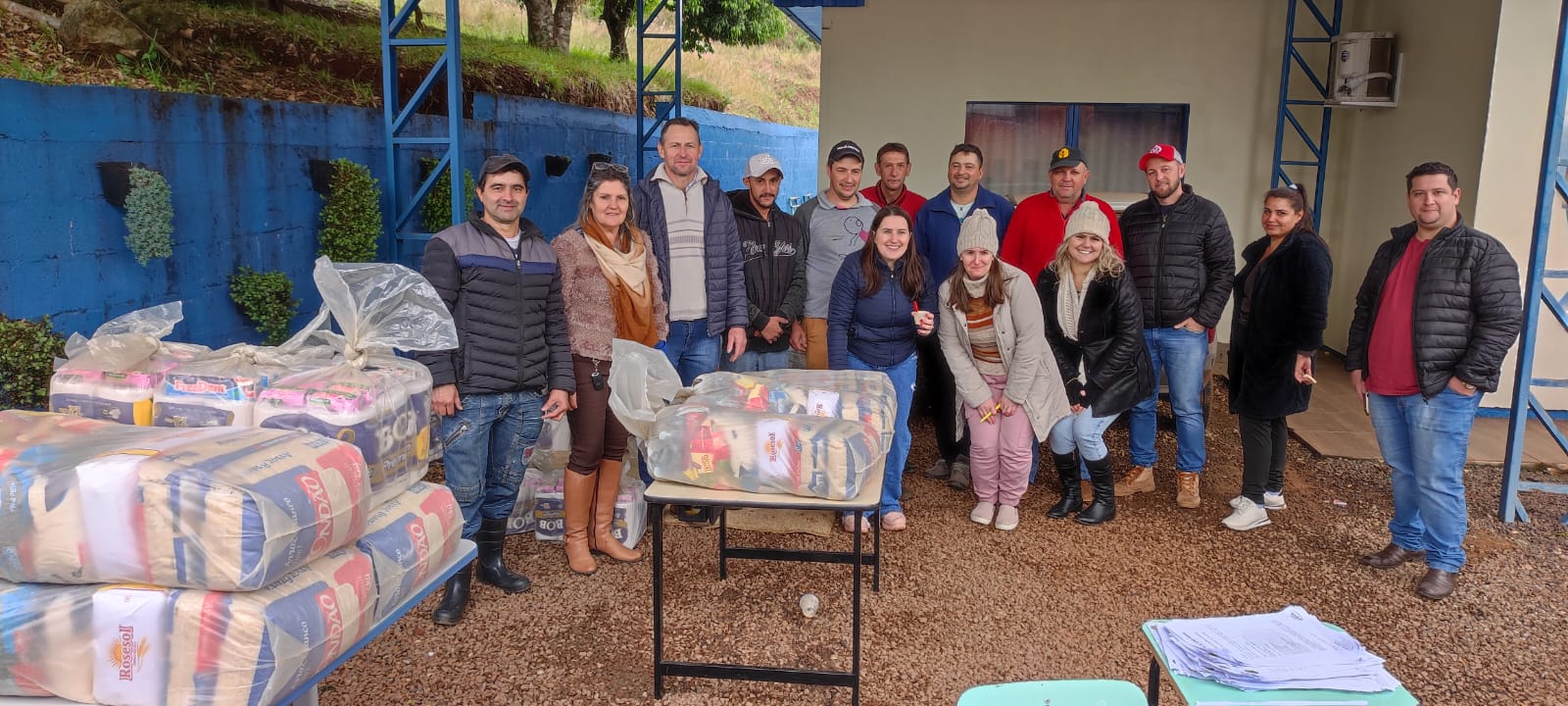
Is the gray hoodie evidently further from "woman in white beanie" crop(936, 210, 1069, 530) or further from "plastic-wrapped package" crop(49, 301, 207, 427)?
"plastic-wrapped package" crop(49, 301, 207, 427)

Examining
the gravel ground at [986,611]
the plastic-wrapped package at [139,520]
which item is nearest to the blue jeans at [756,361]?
the gravel ground at [986,611]

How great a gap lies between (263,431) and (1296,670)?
2305 millimetres

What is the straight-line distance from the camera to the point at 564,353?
391 centimetres

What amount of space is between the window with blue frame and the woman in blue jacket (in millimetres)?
4600

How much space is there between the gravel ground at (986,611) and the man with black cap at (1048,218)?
1310 millimetres

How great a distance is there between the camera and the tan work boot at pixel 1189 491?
5.12 meters

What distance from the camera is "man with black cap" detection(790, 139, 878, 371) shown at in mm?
4980

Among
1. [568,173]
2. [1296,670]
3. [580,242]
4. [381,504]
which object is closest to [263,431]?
[381,504]

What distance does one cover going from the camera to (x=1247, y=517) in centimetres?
484

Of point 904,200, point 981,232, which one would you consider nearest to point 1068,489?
point 981,232

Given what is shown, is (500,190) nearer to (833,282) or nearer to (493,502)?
(493,502)

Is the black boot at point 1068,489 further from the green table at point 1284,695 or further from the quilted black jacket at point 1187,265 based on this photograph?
the green table at point 1284,695

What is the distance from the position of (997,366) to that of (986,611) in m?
1.20

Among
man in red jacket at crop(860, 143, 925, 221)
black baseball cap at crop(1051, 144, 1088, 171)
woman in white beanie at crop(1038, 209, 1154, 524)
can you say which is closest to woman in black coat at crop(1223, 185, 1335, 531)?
woman in white beanie at crop(1038, 209, 1154, 524)
